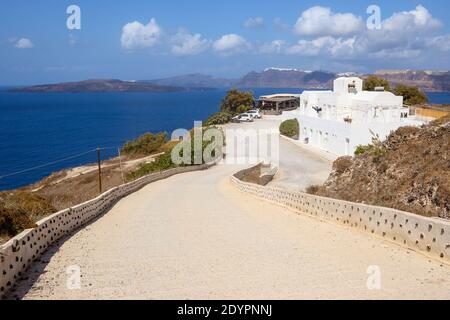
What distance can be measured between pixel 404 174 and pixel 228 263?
11878 mm

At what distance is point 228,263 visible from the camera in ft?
31.0

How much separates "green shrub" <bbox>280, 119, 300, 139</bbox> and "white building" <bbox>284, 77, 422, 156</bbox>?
3501 millimetres

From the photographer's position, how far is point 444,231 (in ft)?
A: 30.9

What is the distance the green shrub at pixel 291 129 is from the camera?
182 ft

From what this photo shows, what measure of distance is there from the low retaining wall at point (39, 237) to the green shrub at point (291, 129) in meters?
36.3

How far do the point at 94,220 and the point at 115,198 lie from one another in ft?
21.8

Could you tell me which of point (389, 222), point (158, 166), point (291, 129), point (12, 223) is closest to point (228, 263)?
point (389, 222)

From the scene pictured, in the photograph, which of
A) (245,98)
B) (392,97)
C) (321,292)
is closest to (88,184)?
(392,97)

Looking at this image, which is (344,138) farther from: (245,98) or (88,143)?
(88,143)

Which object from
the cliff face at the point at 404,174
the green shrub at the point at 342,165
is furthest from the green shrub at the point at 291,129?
the cliff face at the point at 404,174

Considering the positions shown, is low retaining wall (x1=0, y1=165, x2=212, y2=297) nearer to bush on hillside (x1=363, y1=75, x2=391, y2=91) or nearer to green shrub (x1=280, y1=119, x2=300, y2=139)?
green shrub (x1=280, y1=119, x2=300, y2=139)

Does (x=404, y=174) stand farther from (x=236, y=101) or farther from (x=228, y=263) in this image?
(x=236, y=101)

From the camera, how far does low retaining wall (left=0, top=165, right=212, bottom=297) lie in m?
7.93

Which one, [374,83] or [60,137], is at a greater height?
[374,83]
